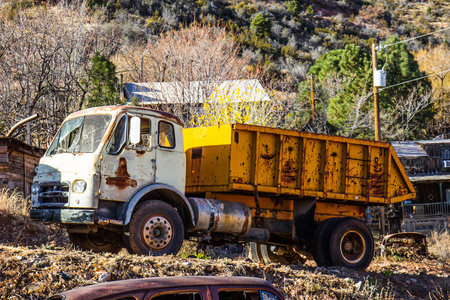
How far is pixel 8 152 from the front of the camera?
1686 cm

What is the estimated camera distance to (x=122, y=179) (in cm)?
896

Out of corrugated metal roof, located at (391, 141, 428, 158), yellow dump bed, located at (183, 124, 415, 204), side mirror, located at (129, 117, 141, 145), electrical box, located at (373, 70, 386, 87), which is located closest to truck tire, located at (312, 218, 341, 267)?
yellow dump bed, located at (183, 124, 415, 204)

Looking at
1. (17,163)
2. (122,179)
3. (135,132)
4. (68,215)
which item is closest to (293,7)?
(17,163)

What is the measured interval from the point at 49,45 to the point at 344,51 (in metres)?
19.3

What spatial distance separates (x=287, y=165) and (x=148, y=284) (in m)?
6.64

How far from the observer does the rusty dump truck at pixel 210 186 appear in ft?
29.0

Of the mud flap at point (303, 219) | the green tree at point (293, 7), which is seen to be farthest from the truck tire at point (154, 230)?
the green tree at point (293, 7)

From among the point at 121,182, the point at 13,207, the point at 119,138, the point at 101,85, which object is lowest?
the point at 13,207

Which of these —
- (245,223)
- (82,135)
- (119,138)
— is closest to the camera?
(119,138)

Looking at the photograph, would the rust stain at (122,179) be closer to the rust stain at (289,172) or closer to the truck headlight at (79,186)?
the truck headlight at (79,186)

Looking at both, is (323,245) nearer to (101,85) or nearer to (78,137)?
(78,137)

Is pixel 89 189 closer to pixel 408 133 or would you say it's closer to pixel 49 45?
pixel 49 45

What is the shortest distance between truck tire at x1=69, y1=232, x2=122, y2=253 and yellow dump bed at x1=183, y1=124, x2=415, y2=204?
1913mm

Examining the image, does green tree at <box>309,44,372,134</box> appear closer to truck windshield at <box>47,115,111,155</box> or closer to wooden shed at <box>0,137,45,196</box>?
wooden shed at <box>0,137,45,196</box>
